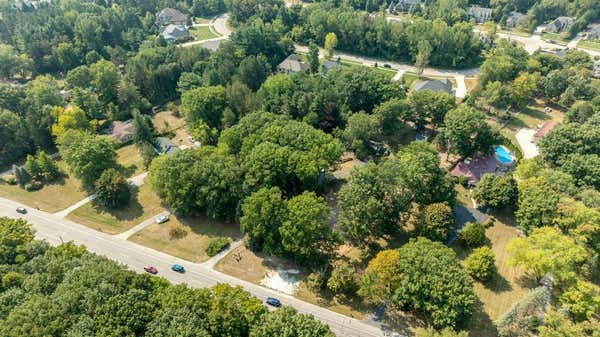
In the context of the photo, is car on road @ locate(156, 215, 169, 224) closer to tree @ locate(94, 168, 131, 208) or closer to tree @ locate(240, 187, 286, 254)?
tree @ locate(94, 168, 131, 208)

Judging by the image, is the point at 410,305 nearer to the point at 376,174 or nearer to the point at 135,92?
the point at 376,174

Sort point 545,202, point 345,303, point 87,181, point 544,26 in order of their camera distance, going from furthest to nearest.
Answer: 1. point 544,26
2. point 87,181
3. point 545,202
4. point 345,303

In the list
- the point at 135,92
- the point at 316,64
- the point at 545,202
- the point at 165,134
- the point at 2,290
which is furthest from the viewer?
the point at 316,64

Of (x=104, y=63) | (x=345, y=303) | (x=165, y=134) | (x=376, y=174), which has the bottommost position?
(x=345, y=303)

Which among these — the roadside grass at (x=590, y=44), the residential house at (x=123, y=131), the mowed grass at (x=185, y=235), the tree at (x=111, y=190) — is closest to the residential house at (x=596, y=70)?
the roadside grass at (x=590, y=44)


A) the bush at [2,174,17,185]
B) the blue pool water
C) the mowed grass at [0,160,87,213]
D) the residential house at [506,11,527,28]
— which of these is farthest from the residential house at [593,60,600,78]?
the bush at [2,174,17,185]

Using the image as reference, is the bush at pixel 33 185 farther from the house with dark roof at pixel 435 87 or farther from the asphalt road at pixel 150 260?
the house with dark roof at pixel 435 87

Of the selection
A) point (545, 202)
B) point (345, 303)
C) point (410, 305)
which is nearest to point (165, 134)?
point (345, 303)
